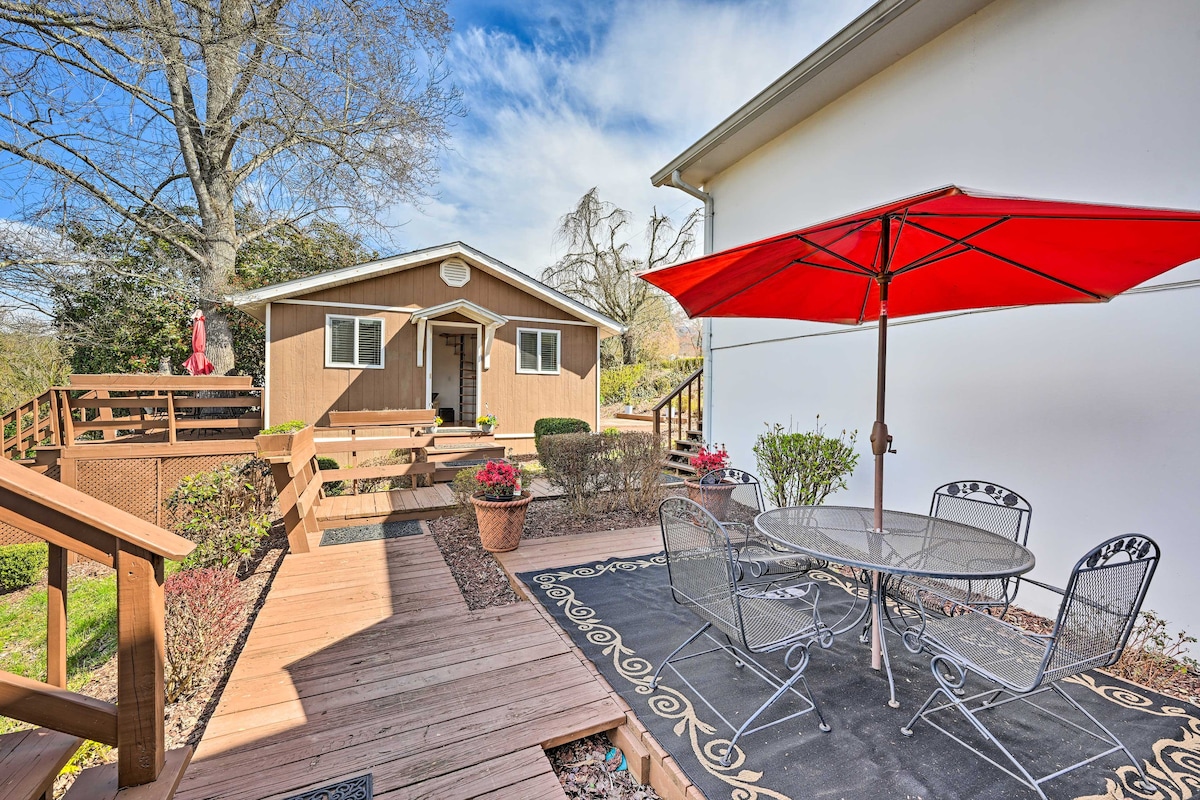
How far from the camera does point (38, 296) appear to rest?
10.5m

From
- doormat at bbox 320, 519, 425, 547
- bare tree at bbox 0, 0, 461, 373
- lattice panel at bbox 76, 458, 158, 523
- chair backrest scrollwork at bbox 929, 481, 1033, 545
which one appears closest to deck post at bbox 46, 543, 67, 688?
doormat at bbox 320, 519, 425, 547

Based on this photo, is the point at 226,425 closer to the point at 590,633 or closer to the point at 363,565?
the point at 363,565

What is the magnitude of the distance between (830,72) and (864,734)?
5.50 meters

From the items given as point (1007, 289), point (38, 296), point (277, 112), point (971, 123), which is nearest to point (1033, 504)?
point (1007, 289)

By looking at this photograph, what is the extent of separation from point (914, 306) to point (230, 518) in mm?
6063

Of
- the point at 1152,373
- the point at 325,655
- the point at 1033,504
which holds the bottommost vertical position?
the point at 325,655

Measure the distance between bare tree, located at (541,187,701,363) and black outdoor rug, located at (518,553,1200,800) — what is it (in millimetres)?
20286

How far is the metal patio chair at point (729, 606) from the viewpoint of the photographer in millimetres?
2172

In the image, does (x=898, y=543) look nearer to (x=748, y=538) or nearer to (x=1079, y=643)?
(x=1079, y=643)

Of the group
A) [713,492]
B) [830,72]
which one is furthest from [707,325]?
[830,72]

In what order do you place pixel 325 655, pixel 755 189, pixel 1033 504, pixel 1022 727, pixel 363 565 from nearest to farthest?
pixel 1022 727 < pixel 325 655 < pixel 1033 504 < pixel 363 565 < pixel 755 189

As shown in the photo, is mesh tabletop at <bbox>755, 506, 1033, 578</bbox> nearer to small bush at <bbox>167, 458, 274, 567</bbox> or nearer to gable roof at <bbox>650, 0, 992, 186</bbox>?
gable roof at <bbox>650, 0, 992, 186</bbox>

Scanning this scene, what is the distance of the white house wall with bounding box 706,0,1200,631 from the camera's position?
2965 mm

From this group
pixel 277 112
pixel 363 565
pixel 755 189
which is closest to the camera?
pixel 363 565
